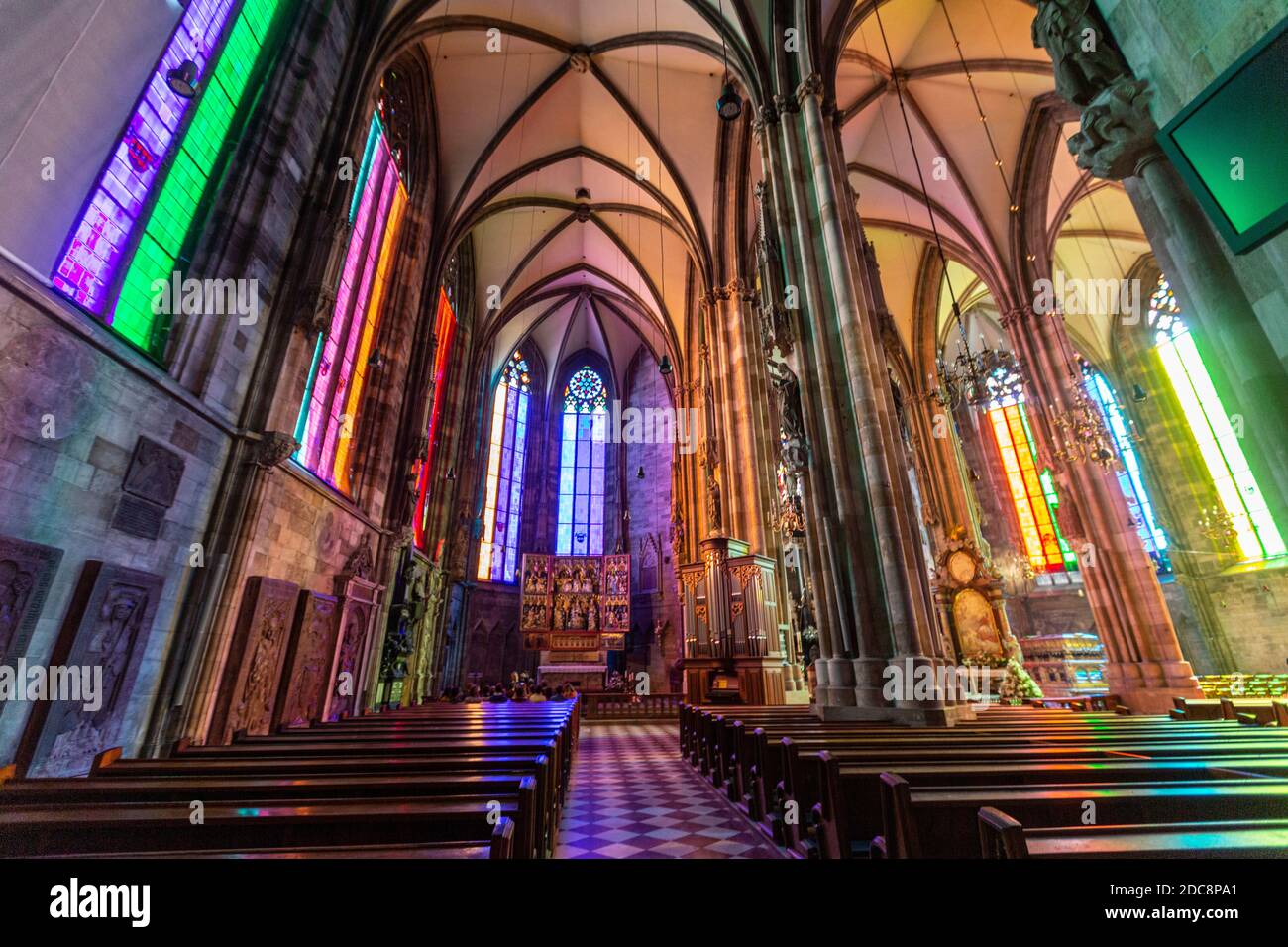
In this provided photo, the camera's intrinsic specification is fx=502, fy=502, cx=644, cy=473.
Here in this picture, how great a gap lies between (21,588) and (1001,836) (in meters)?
6.01

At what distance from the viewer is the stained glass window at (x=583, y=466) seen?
79.8ft

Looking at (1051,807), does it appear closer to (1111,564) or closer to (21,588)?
(21,588)

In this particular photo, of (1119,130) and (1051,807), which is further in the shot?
(1119,130)

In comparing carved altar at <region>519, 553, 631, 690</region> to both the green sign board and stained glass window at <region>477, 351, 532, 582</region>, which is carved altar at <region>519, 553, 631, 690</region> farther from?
Result: the green sign board

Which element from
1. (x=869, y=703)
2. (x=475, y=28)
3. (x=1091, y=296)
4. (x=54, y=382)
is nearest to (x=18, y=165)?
(x=54, y=382)

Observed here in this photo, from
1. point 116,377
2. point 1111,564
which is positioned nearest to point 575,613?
point 1111,564

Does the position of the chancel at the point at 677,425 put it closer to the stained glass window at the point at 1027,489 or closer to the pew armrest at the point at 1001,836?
the pew armrest at the point at 1001,836

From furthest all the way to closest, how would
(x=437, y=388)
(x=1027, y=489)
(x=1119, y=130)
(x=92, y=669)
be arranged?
(x=1027, y=489) → (x=437, y=388) → (x=92, y=669) → (x=1119, y=130)

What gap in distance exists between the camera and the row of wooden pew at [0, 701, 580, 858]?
1949mm

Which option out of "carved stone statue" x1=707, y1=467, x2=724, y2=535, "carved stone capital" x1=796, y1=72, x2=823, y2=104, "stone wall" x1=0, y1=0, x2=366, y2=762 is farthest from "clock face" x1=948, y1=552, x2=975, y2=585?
"stone wall" x1=0, y1=0, x2=366, y2=762

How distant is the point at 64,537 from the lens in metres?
3.99

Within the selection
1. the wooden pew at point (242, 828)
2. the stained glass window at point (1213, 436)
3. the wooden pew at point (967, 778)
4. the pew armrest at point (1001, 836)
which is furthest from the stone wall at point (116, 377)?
the stained glass window at point (1213, 436)

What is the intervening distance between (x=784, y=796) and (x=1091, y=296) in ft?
80.4

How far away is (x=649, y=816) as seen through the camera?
15.1 feet
